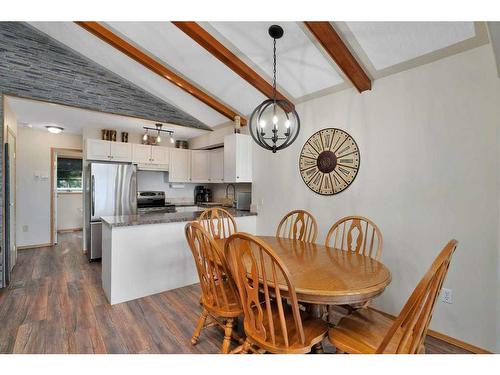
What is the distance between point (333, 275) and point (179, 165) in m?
4.20

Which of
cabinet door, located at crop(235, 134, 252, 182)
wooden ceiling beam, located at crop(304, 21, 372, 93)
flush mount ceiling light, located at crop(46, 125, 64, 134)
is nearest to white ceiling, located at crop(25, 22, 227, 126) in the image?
cabinet door, located at crop(235, 134, 252, 182)

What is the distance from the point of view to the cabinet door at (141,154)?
471 cm

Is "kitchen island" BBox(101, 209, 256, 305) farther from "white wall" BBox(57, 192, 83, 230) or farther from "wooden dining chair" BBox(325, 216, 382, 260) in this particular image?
"white wall" BBox(57, 192, 83, 230)

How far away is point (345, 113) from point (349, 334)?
2.25m

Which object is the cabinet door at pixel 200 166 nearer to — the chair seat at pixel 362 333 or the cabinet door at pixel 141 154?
the cabinet door at pixel 141 154

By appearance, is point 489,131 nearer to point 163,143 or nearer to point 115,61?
point 115,61

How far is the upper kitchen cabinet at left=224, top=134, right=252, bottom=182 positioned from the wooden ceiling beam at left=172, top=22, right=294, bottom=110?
947 mm

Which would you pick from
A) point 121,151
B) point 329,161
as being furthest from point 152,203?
point 329,161

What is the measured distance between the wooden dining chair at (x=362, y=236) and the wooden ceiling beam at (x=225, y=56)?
1309 mm

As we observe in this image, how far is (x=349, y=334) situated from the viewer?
4.66ft

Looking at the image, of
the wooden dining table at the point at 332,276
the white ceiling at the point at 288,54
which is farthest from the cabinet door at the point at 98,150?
the wooden dining table at the point at 332,276

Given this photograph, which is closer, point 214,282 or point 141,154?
point 214,282

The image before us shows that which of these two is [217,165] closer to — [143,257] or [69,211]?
[143,257]

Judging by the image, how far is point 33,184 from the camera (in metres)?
4.98
